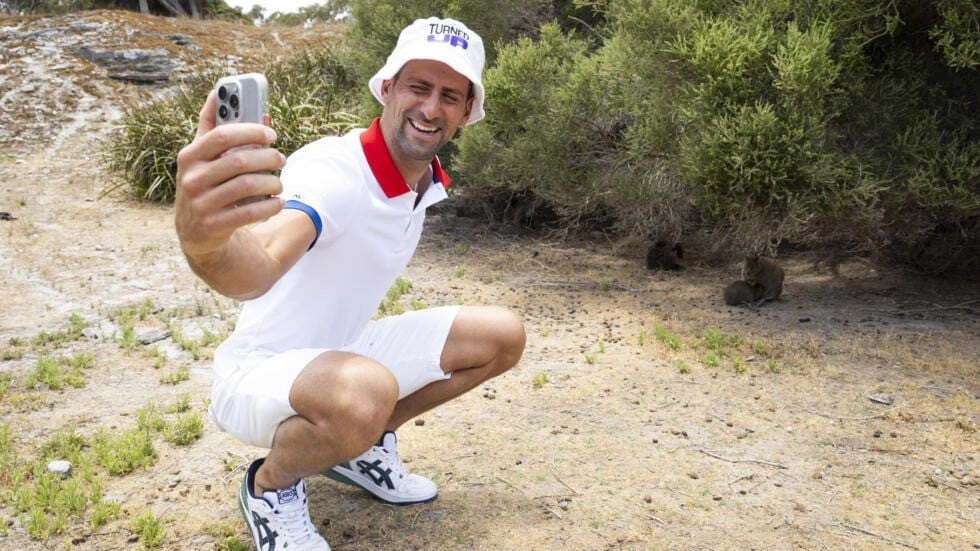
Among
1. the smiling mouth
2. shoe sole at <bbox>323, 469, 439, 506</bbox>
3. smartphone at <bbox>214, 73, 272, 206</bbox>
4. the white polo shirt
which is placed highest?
smartphone at <bbox>214, 73, 272, 206</bbox>

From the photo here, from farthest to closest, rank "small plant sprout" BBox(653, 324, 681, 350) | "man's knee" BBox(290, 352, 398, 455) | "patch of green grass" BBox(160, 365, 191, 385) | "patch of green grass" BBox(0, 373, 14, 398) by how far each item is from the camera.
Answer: "small plant sprout" BBox(653, 324, 681, 350) < "patch of green grass" BBox(160, 365, 191, 385) < "patch of green grass" BBox(0, 373, 14, 398) < "man's knee" BBox(290, 352, 398, 455)

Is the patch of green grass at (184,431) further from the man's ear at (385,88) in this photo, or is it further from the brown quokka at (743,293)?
the brown quokka at (743,293)

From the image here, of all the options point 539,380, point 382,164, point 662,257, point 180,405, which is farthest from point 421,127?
point 662,257

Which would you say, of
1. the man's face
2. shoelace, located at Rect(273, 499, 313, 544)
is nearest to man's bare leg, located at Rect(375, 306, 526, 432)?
shoelace, located at Rect(273, 499, 313, 544)

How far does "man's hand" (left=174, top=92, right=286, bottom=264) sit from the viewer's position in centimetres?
140

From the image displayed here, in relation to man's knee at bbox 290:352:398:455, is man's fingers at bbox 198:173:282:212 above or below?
above

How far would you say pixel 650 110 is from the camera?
5.66 meters

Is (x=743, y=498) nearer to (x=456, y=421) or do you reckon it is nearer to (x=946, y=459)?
(x=946, y=459)

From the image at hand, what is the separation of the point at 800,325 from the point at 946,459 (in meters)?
1.91

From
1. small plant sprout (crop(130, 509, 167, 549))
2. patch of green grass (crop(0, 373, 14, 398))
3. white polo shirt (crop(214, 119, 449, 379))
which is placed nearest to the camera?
white polo shirt (crop(214, 119, 449, 379))

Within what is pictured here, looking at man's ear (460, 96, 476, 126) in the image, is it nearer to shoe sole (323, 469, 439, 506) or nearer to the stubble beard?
the stubble beard

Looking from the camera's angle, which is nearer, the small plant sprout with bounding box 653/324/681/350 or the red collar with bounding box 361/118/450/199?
the red collar with bounding box 361/118/450/199

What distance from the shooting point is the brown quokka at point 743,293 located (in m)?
5.83

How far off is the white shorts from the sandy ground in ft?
1.75
